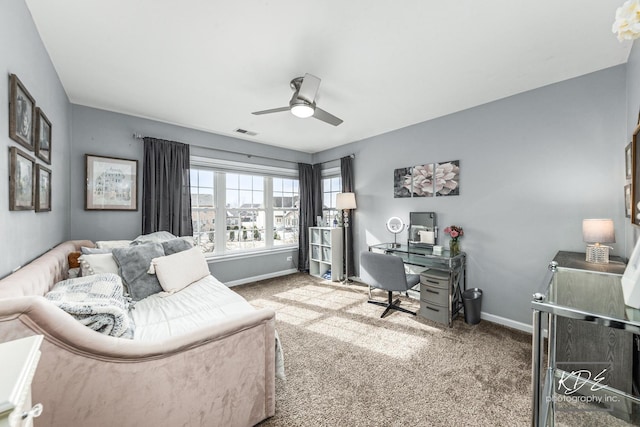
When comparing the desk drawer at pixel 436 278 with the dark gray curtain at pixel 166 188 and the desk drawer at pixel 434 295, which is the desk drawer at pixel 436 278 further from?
the dark gray curtain at pixel 166 188

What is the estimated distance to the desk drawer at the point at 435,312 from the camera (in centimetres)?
272

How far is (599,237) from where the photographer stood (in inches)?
77.6

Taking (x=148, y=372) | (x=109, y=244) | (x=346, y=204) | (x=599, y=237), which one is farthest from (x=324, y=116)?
(x=109, y=244)

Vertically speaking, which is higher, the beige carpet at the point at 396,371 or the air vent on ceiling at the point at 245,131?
the air vent on ceiling at the point at 245,131

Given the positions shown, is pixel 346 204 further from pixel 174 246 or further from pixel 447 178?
pixel 174 246

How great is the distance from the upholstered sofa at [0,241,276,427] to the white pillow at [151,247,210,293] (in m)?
0.75

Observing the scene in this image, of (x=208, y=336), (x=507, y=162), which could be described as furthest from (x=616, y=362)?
(x=208, y=336)

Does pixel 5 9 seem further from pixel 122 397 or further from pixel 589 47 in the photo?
pixel 589 47

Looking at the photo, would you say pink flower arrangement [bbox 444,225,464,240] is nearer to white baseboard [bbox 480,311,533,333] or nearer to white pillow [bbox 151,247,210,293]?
white baseboard [bbox 480,311,533,333]

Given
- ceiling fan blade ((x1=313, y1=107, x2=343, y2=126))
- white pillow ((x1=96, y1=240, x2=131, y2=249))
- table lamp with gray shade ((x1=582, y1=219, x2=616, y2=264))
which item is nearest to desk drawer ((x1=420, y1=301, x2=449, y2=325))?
table lamp with gray shade ((x1=582, y1=219, x2=616, y2=264))

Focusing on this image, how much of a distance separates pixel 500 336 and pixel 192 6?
3.75 m

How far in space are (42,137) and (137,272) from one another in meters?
1.20

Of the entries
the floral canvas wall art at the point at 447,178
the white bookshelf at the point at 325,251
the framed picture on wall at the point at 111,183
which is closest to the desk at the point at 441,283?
the floral canvas wall art at the point at 447,178

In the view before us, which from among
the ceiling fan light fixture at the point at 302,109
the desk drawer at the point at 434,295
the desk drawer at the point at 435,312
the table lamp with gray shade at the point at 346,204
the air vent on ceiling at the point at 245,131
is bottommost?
the desk drawer at the point at 435,312
